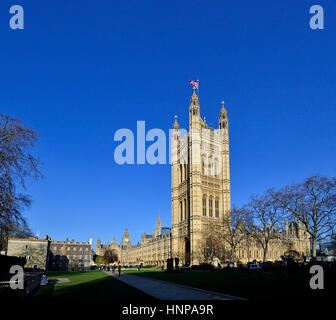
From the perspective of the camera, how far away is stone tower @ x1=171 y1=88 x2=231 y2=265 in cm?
7962

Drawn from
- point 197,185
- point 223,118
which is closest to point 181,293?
point 197,185

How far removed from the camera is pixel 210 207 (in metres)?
83.9

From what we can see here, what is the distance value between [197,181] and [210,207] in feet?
28.0

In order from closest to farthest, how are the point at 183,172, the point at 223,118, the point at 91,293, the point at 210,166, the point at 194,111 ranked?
1. the point at 91,293
2. the point at 194,111
3. the point at 210,166
4. the point at 223,118
5. the point at 183,172

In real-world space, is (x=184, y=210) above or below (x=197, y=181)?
below

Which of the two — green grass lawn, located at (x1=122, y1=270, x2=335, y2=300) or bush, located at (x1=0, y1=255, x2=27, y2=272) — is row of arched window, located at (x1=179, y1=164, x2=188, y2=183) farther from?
green grass lawn, located at (x1=122, y1=270, x2=335, y2=300)

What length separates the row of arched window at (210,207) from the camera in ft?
269

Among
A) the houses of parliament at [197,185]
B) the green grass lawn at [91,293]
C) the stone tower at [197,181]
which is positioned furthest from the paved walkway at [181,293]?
the stone tower at [197,181]

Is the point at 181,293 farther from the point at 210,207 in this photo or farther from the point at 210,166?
the point at 210,166

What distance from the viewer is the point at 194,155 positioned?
275ft
